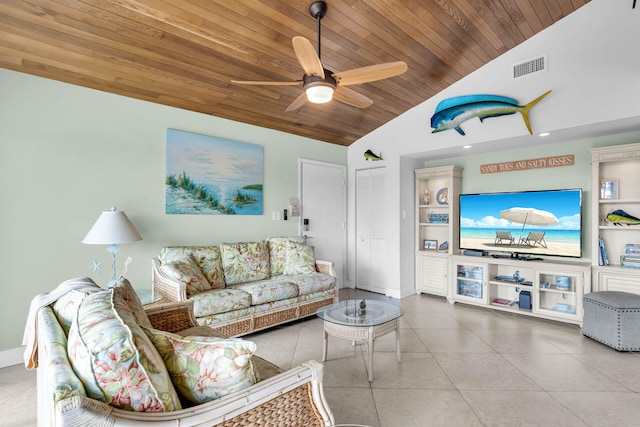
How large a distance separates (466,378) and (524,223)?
8.18ft

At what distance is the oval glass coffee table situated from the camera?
2.40 metres

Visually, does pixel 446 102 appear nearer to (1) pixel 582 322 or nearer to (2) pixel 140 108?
(1) pixel 582 322

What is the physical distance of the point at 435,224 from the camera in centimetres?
484

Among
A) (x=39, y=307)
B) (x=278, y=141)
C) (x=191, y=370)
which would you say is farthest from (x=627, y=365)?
(x=278, y=141)

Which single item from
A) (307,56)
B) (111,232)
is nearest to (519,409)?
(307,56)

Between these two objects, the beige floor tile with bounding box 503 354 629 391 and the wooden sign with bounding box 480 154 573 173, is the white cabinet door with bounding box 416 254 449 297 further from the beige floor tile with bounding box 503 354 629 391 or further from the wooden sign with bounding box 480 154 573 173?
the beige floor tile with bounding box 503 354 629 391

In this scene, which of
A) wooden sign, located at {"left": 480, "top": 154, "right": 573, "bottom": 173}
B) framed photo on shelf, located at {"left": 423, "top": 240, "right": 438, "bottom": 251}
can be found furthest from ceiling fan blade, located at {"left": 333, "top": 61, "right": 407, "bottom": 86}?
framed photo on shelf, located at {"left": 423, "top": 240, "right": 438, "bottom": 251}

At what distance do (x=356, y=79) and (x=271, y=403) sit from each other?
6.86 ft

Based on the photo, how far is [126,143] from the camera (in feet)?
10.5

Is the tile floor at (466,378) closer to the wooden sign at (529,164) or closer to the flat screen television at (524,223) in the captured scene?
the flat screen television at (524,223)

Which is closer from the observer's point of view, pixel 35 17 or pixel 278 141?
pixel 35 17

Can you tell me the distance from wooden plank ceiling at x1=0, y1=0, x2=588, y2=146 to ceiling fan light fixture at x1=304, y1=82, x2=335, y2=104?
795mm

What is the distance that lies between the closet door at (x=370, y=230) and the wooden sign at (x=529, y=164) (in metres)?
1.50

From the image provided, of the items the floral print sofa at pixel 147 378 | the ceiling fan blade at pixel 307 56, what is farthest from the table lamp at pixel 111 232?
the ceiling fan blade at pixel 307 56
